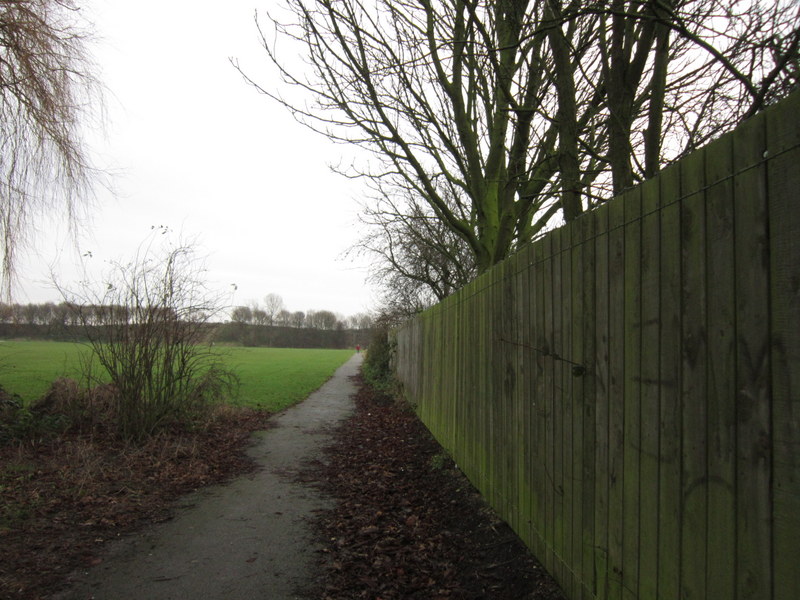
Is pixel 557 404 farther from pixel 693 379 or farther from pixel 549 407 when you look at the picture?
pixel 693 379

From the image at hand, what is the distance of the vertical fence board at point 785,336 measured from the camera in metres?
1.47

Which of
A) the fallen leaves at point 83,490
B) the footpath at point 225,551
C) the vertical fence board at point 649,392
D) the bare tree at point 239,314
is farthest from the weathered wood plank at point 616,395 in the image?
the bare tree at point 239,314

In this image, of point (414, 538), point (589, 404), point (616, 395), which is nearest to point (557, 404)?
point (589, 404)

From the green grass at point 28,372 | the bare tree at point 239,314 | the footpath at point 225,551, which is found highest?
the bare tree at point 239,314

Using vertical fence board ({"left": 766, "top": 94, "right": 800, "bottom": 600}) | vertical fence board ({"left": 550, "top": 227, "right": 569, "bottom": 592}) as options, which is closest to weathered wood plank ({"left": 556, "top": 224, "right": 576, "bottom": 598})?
vertical fence board ({"left": 550, "top": 227, "right": 569, "bottom": 592})

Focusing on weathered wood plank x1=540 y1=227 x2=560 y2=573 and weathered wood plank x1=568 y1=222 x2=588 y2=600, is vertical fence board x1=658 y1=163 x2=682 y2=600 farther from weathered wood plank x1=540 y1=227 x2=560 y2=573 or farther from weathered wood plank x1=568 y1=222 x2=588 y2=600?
weathered wood plank x1=540 y1=227 x2=560 y2=573

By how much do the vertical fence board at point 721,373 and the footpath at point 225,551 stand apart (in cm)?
280

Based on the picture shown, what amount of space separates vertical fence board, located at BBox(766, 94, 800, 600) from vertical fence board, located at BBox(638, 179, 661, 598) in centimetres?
60

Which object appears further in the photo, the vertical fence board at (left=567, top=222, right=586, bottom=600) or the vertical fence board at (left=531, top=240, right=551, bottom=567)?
the vertical fence board at (left=531, top=240, right=551, bottom=567)

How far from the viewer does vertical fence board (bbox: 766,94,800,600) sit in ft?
4.82

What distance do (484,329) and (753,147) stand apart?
12.3 ft

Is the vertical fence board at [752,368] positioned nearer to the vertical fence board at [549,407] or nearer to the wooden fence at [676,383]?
the wooden fence at [676,383]

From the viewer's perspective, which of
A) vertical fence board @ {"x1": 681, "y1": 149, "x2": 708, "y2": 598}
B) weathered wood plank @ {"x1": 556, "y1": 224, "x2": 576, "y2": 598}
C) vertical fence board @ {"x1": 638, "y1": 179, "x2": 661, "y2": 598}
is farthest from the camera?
weathered wood plank @ {"x1": 556, "y1": 224, "x2": 576, "y2": 598}

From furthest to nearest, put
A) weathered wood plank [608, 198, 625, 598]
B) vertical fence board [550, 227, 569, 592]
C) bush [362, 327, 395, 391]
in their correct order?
bush [362, 327, 395, 391] → vertical fence board [550, 227, 569, 592] → weathered wood plank [608, 198, 625, 598]
